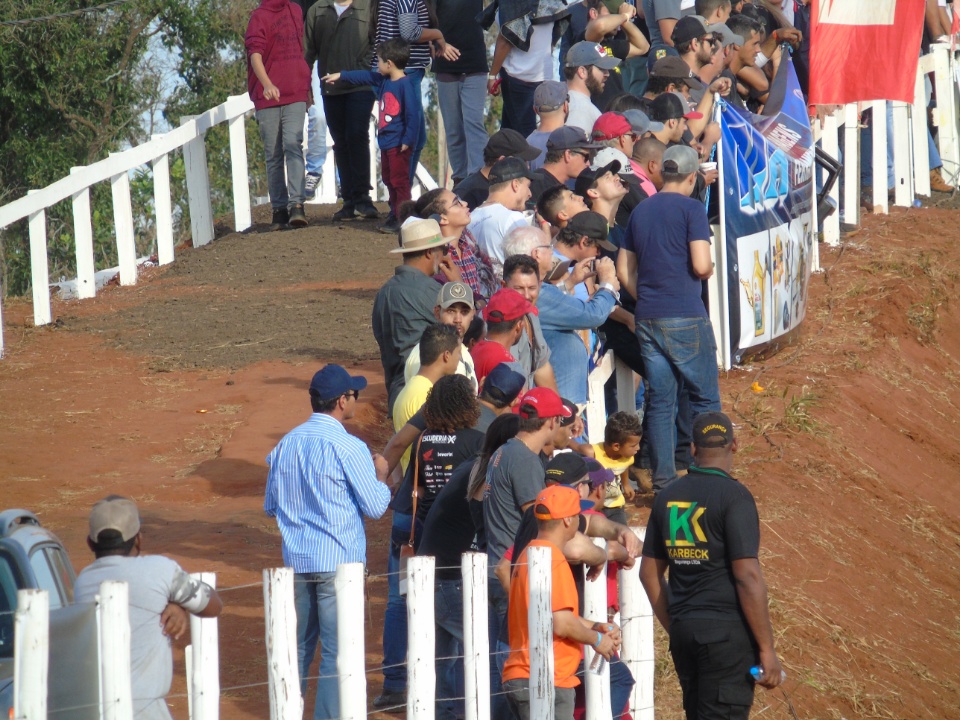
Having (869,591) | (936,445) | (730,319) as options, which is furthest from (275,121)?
(869,591)

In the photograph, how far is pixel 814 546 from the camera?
353 inches

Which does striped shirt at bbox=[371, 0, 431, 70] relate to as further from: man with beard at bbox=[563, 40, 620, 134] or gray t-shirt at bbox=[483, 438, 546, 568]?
gray t-shirt at bbox=[483, 438, 546, 568]

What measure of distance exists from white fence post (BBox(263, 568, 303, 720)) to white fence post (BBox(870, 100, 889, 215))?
1214cm

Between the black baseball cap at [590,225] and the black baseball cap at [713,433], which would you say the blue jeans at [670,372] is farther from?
the black baseball cap at [713,433]

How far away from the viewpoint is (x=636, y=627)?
20.7ft

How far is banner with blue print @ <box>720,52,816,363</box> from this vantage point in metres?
10.8

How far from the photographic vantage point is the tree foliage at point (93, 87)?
69.2 feet

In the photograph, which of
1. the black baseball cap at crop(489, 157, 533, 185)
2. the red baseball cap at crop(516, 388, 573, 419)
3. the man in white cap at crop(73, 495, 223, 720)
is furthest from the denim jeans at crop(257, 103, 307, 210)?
the man in white cap at crop(73, 495, 223, 720)

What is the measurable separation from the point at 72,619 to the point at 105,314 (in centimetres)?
973

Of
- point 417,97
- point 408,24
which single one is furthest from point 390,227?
point 408,24

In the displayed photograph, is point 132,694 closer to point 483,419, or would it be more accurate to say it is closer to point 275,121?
point 483,419

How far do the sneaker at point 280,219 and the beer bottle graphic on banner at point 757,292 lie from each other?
21.2ft

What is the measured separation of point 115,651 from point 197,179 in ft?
38.3

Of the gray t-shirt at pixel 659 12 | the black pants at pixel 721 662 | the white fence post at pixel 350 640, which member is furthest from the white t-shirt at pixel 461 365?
the gray t-shirt at pixel 659 12
